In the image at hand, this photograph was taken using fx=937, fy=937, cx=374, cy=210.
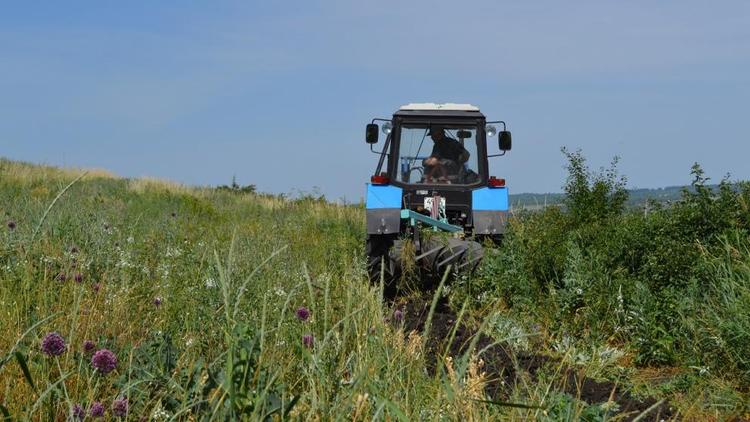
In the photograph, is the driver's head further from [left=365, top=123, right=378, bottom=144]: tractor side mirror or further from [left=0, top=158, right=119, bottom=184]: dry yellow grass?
[left=0, top=158, right=119, bottom=184]: dry yellow grass

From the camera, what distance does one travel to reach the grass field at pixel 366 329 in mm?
2996

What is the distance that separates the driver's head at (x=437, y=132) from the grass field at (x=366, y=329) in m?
1.38

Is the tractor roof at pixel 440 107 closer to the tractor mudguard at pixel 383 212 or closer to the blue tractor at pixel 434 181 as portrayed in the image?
the blue tractor at pixel 434 181

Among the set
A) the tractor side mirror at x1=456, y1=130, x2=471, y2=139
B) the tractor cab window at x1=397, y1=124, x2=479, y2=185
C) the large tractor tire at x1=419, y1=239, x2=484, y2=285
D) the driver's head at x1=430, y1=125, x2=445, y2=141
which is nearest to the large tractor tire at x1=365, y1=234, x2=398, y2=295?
the large tractor tire at x1=419, y1=239, x2=484, y2=285

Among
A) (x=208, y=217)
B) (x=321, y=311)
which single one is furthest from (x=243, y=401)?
(x=208, y=217)

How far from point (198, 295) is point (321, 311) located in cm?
84

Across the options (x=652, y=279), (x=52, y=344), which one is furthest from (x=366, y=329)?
(x=652, y=279)

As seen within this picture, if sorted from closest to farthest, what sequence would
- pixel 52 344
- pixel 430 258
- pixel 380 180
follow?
pixel 52 344, pixel 430 258, pixel 380 180

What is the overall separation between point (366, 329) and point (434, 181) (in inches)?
266

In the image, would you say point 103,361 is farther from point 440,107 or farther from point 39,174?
point 39,174

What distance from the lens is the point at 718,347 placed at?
6.39m

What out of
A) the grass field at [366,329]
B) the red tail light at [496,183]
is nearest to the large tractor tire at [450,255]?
the grass field at [366,329]

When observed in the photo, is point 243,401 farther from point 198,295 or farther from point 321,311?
point 321,311

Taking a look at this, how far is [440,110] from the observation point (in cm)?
1075
